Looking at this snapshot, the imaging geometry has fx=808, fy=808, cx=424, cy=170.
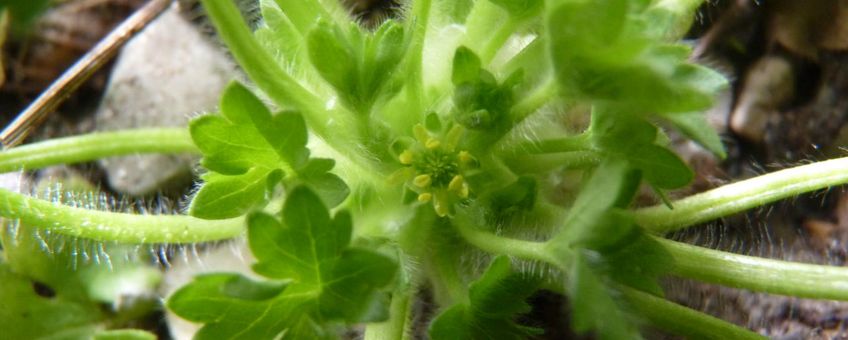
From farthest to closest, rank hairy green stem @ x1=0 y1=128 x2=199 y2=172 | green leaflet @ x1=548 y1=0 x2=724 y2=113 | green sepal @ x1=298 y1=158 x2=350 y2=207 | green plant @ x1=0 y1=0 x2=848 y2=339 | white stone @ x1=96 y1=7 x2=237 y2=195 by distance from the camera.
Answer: white stone @ x1=96 y1=7 x2=237 y2=195
hairy green stem @ x1=0 y1=128 x2=199 y2=172
green sepal @ x1=298 y1=158 x2=350 y2=207
green plant @ x1=0 y1=0 x2=848 y2=339
green leaflet @ x1=548 y1=0 x2=724 y2=113

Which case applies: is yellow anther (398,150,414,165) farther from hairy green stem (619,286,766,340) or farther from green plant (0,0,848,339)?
hairy green stem (619,286,766,340)

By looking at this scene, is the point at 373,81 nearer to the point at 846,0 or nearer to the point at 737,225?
the point at 737,225

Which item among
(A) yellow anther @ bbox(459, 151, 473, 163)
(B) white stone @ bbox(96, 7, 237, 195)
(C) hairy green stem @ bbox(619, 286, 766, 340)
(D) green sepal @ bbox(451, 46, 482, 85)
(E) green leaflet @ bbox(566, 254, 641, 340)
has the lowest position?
(C) hairy green stem @ bbox(619, 286, 766, 340)

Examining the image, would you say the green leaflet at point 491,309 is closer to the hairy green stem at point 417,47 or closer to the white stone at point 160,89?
the hairy green stem at point 417,47

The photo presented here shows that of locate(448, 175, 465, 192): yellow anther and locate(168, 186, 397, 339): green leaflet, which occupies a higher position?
locate(448, 175, 465, 192): yellow anther

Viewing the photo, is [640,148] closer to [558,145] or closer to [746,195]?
[558,145]

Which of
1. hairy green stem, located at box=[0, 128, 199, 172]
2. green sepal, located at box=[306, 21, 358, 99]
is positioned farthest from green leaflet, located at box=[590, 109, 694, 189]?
hairy green stem, located at box=[0, 128, 199, 172]
